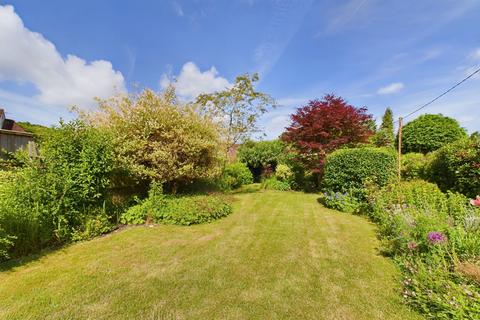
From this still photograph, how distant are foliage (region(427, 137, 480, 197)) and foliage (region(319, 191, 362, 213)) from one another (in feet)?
7.31

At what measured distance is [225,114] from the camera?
934cm

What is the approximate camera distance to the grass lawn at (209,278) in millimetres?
2273

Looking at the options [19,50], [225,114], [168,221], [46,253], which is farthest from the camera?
[225,114]

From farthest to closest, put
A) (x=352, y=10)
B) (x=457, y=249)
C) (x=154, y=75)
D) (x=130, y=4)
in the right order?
(x=154, y=75), (x=352, y=10), (x=130, y=4), (x=457, y=249)

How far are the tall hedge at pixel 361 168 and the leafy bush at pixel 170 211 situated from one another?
438 cm

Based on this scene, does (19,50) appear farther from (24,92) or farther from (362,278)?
(362,278)

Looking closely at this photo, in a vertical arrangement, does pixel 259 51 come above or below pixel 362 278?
above

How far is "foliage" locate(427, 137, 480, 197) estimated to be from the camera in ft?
15.8

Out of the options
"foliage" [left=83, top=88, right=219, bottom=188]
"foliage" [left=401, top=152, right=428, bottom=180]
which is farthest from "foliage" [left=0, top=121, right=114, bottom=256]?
"foliage" [left=401, top=152, right=428, bottom=180]

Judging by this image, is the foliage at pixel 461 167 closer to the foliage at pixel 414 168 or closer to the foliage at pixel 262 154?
the foliage at pixel 414 168

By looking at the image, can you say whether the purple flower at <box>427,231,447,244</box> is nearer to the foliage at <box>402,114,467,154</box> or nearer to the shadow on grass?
the shadow on grass

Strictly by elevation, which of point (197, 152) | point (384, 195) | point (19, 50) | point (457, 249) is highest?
point (19, 50)

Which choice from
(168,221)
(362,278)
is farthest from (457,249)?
(168,221)

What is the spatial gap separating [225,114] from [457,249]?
803 cm
